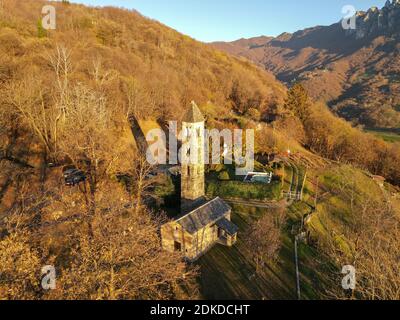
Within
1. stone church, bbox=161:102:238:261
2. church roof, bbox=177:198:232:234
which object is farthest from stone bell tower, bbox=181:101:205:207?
church roof, bbox=177:198:232:234

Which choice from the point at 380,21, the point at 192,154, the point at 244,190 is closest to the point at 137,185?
the point at 192,154

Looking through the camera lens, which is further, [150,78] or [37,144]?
[150,78]

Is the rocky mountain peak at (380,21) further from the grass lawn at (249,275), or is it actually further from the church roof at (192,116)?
the grass lawn at (249,275)

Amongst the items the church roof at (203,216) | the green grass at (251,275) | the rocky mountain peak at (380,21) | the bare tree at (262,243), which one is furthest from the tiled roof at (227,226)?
the rocky mountain peak at (380,21)

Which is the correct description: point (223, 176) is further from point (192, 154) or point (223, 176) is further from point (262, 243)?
point (262, 243)

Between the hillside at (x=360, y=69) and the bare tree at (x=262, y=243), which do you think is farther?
the hillside at (x=360, y=69)

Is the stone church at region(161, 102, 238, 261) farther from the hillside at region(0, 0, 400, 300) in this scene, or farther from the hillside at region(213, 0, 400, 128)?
the hillside at region(213, 0, 400, 128)

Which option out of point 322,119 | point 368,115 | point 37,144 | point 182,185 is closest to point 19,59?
point 37,144
